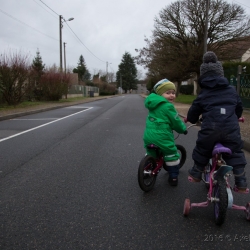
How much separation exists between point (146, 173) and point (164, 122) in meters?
0.73

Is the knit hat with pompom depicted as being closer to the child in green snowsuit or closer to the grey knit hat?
the child in green snowsuit

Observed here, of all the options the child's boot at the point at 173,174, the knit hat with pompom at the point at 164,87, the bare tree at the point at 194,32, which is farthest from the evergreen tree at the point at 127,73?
the child's boot at the point at 173,174

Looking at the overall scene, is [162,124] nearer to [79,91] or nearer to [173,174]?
[173,174]

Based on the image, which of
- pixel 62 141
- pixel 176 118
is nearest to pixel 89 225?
pixel 176 118

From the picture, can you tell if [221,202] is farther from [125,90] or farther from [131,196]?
[125,90]

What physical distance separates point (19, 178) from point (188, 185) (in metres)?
2.60

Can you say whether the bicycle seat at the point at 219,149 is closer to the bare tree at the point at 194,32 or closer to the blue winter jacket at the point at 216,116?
the blue winter jacket at the point at 216,116

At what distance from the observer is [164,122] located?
137 inches

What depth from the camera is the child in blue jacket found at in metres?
2.73

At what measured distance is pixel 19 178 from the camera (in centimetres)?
406

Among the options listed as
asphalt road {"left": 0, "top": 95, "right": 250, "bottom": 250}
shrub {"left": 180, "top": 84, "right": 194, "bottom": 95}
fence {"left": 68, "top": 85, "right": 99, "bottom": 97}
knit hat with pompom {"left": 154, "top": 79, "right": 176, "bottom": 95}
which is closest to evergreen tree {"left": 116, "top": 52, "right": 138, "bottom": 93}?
shrub {"left": 180, "top": 84, "right": 194, "bottom": 95}

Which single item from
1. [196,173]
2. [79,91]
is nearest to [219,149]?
[196,173]

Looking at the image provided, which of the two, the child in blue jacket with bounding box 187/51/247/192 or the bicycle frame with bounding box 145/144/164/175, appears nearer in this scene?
the child in blue jacket with bounding box 187/51/247/192

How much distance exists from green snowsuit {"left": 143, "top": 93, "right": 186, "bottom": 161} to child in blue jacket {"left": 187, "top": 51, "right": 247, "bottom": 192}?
48cm
